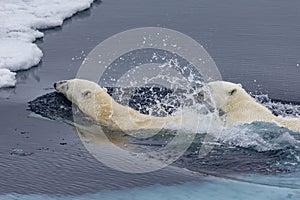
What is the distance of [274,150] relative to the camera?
9.56m

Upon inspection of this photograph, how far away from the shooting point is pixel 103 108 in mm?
10961

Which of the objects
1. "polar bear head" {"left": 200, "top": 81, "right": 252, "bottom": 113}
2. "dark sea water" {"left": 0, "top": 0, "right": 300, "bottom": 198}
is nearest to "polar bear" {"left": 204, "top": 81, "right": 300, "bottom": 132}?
"polar bear head" {"left": 200, "top": 81, "right": 252, "bottom": 113}

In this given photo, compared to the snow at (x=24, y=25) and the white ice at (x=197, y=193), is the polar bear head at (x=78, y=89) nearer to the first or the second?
the snow at (x=24, y=25)

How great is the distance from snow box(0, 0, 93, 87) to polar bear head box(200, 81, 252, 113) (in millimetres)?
3510

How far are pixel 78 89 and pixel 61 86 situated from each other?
323mm

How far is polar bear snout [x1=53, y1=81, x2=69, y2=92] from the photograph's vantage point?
11742 mm

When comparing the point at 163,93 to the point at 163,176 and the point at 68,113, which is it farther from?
the point at 163,176

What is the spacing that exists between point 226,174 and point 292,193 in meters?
0.88

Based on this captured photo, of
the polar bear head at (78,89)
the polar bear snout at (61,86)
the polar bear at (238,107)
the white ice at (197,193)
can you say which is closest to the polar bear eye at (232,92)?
the polar bear at (238,107)

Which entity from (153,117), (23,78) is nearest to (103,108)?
(153,117)

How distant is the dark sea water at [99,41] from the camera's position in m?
8.93

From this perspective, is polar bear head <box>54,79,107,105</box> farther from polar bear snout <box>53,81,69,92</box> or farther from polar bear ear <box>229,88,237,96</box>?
polar bear ear <box>229,88,237,96</box>

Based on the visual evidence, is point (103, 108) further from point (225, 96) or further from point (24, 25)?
point (24, 25)

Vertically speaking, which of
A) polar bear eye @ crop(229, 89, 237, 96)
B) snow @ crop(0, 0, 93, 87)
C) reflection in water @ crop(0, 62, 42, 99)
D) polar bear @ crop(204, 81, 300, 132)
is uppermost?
polar bear eye @ crop(229, 89, 237, 96)
